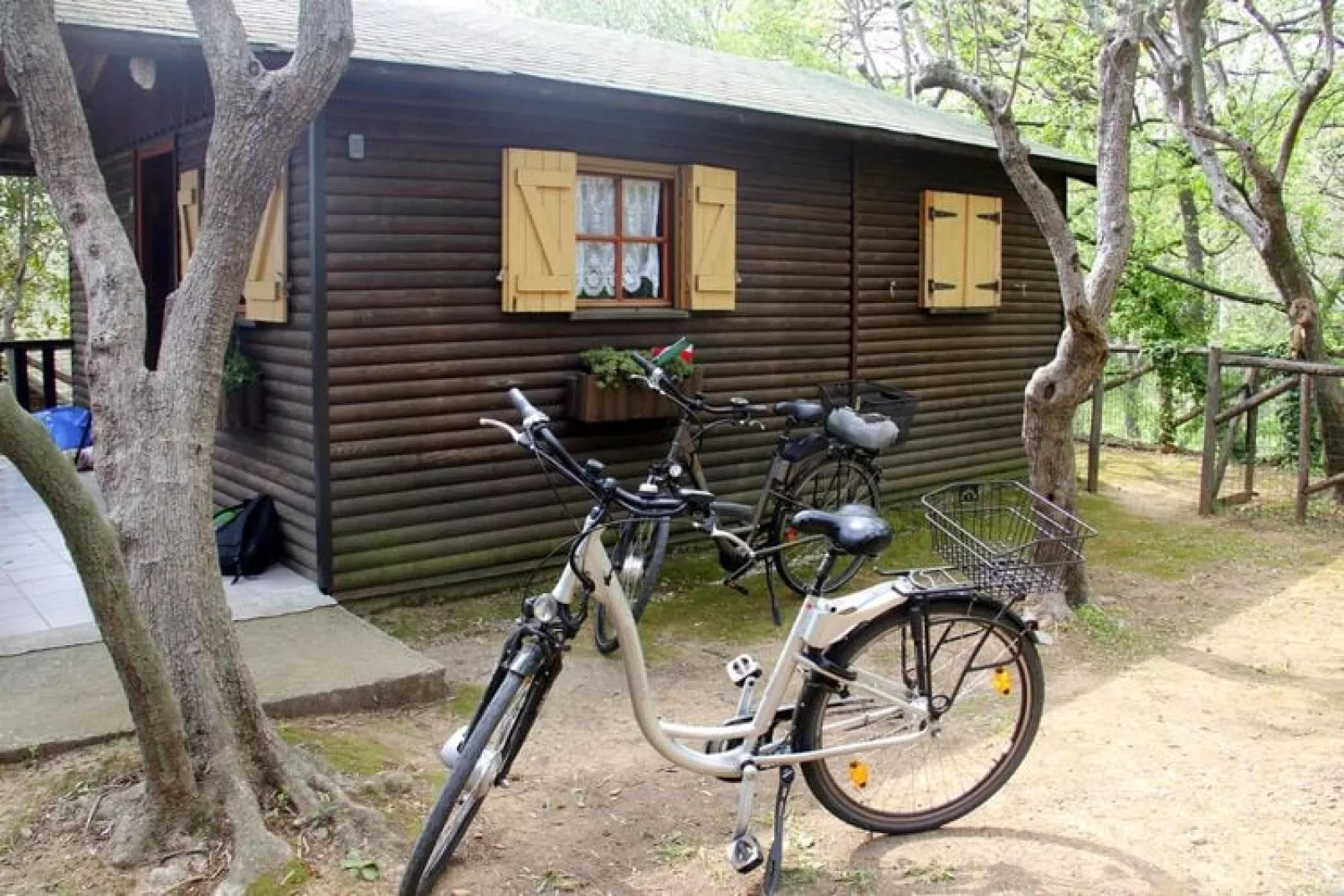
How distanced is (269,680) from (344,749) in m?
0.72

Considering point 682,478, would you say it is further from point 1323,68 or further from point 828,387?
point 1323,68

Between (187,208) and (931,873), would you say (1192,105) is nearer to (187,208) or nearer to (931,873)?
(187,208)

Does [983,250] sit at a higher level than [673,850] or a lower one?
higher

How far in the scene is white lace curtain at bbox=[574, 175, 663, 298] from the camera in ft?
23.0

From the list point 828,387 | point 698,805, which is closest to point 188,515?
point 698,805

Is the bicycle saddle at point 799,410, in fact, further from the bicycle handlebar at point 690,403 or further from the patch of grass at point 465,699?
the patch of grass at point 465,699

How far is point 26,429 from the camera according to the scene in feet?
8.67

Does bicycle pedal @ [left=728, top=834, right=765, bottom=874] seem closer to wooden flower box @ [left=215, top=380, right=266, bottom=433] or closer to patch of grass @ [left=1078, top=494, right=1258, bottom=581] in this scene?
wooden flower box @ [left=215, top=380, right=266, bottom=433]

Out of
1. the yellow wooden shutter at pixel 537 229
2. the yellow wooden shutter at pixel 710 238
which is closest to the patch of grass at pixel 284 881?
the yellow wooden shutter at pixel 537 229

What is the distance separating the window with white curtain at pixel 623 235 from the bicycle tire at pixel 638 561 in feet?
5.70

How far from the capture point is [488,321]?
652 centimetres

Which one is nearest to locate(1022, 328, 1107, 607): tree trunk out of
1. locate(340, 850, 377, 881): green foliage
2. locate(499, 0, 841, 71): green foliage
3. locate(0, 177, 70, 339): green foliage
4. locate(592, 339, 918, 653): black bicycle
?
locate(592, 339, 918, 653): black bicycle

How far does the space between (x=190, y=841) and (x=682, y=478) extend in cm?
345

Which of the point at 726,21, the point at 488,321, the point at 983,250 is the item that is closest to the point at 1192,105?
the point at 983,250
